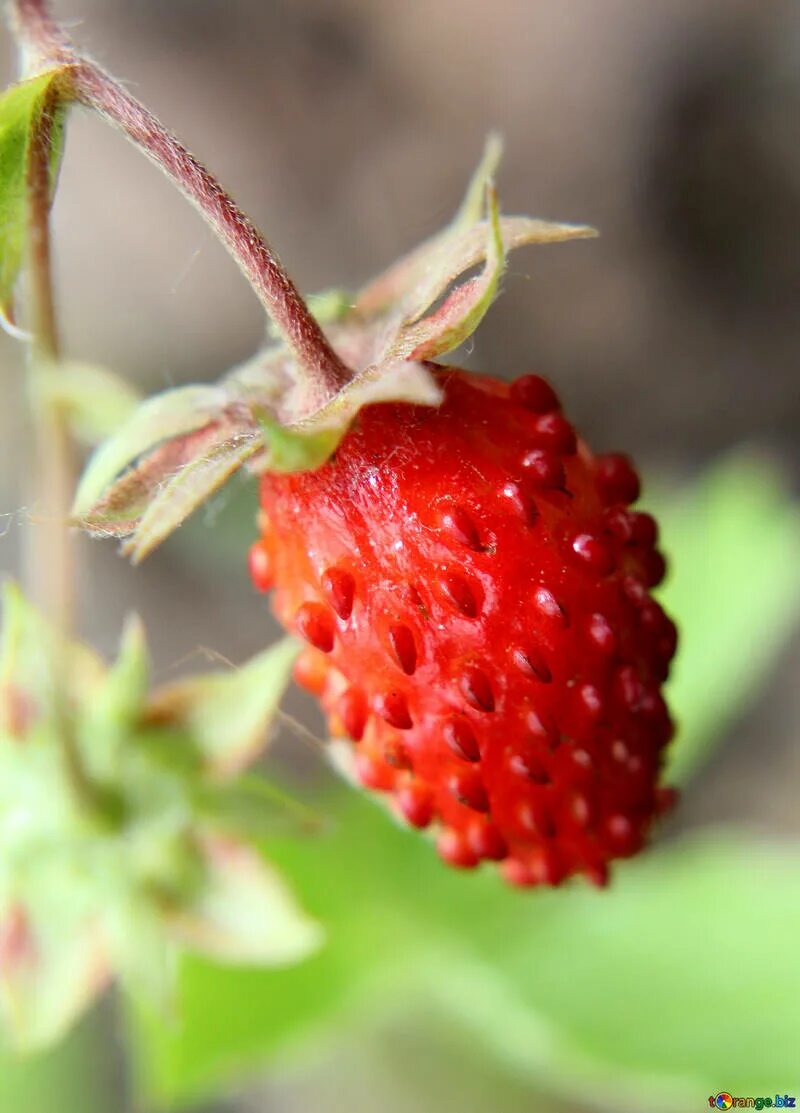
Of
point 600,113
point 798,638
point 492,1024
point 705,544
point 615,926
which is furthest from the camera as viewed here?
point 798,638

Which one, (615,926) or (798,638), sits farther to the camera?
(798,638)

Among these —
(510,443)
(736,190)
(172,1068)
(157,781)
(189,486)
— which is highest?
(736,190)

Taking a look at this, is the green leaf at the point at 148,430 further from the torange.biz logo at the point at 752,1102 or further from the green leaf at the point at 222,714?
the torange.biz logo at the point at 752,1102

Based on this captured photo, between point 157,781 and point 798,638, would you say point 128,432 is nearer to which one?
point 157,781

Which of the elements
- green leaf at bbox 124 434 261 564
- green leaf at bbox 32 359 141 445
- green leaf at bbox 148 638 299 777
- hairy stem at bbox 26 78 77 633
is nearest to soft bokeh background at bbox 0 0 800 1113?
green leaf at bbox 148 638 299 777

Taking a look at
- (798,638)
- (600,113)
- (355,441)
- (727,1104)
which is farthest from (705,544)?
(355,441)

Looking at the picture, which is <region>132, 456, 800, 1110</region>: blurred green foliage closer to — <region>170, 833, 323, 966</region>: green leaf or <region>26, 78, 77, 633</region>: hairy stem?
<region>170, 833, 323, 966</region>: green leaf

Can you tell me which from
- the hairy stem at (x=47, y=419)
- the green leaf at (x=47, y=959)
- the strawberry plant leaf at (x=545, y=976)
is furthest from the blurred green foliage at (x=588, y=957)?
the hairy stem at (x=47, y=419)
